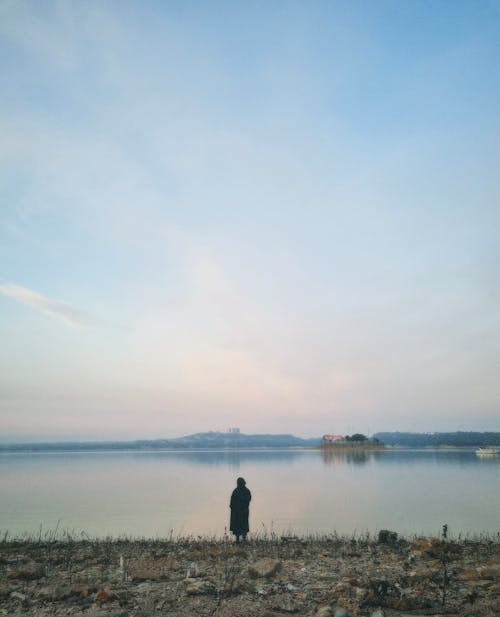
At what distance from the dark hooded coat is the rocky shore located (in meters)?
0.75

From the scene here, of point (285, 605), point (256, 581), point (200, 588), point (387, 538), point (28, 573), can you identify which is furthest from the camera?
point (387, 538)

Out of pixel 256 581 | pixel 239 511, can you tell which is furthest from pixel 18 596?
pixel 239 511

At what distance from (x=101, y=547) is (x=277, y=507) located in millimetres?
15918

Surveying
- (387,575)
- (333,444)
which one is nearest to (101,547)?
(387,575)

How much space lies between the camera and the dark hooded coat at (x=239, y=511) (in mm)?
15969

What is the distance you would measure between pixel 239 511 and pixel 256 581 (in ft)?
19.2

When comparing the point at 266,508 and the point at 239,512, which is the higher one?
the point at 239,512

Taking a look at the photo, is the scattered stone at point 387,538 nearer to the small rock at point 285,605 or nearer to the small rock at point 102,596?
the small rock at point 285,605

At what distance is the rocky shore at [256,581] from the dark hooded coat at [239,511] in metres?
0.75

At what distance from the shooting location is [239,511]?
16.0 metres

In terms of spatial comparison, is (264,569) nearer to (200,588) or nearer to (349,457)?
(200,588)

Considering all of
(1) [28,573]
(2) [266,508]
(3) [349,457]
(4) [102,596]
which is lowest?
(3) [349,457]

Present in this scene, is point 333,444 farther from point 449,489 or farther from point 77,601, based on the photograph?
point 77,601

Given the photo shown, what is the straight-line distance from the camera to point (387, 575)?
10766 mm
